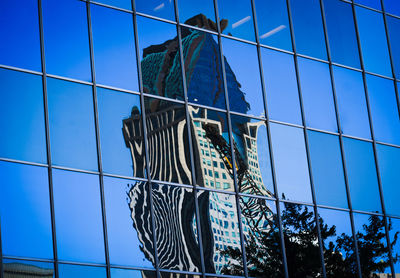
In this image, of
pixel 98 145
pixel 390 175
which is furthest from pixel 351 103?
pixel 98 145

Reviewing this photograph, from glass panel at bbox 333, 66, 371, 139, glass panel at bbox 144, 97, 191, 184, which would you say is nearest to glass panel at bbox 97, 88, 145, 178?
glass panel at bbox 144, 97, 191, 184

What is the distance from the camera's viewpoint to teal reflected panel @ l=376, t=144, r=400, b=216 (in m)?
26.3

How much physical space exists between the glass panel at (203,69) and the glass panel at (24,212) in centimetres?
578

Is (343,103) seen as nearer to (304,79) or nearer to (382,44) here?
(304,79)

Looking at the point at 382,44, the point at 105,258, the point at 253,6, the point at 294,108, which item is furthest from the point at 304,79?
the point at 105,258

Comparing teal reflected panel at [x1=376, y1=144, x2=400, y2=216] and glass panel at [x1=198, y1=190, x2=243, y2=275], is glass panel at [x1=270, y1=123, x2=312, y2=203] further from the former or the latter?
teal reflected panel at [x1=376, y1=144, x2=400, y2=216]

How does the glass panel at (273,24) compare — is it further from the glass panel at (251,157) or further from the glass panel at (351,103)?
the glass panel at (251,157)

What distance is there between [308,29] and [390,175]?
5.71 m

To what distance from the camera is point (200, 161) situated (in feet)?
72.2

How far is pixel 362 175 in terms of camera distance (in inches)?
1024

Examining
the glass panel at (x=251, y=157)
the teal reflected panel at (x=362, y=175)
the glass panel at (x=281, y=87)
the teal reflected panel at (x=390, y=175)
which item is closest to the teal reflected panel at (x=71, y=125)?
the glass panel at (x=251, y=157)

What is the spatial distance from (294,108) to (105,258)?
883 centimetres

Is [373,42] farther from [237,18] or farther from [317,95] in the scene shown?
[237,18]

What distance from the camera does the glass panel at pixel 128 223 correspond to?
1959 cm
